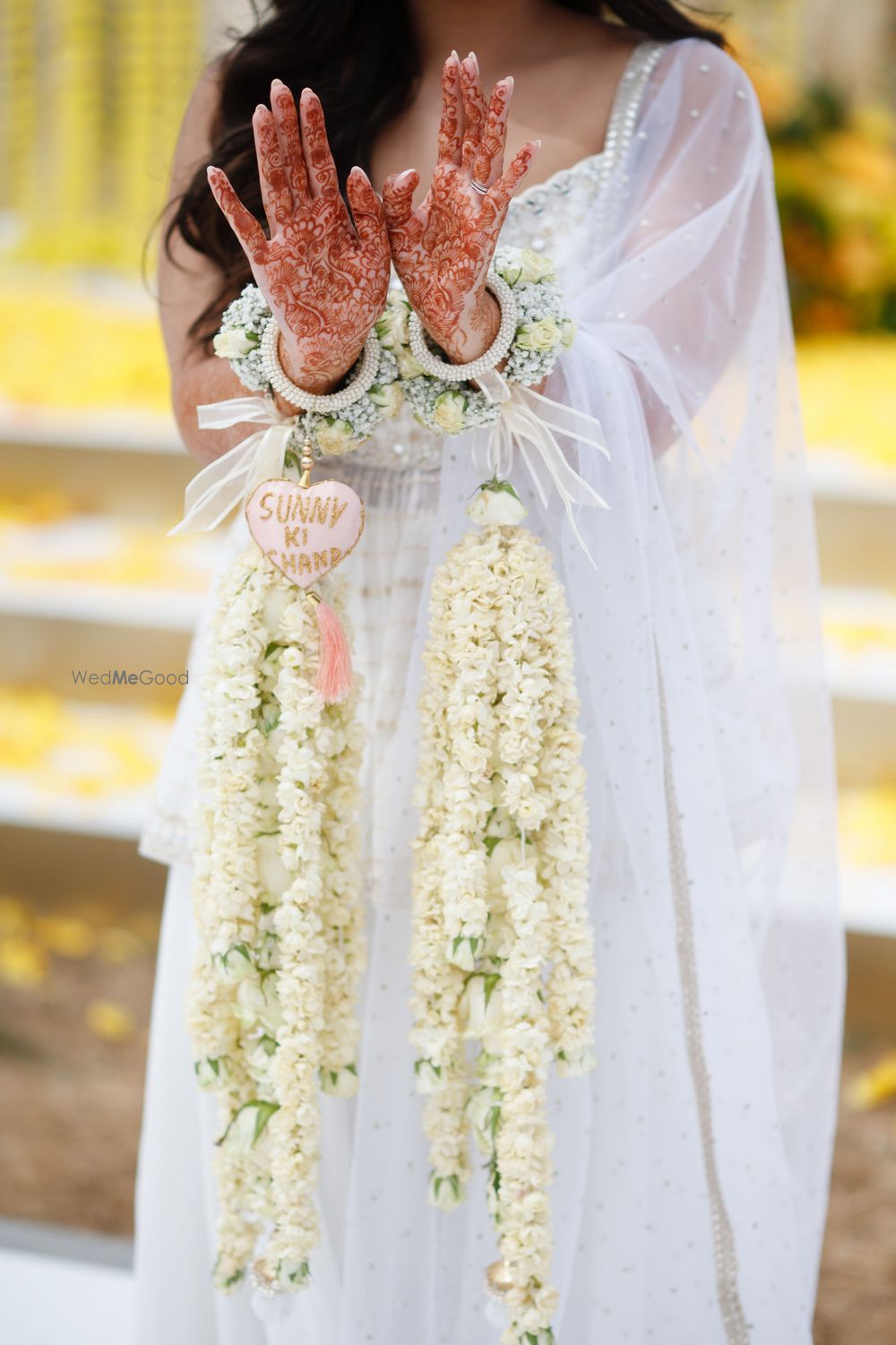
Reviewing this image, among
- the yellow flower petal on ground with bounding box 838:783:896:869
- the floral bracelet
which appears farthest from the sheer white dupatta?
the yellow flower petal on ground with bounding box 838:783:896:869

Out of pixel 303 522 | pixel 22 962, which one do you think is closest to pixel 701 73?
pixel 303 522

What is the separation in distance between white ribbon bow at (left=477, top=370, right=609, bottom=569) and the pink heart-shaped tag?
0.33ft

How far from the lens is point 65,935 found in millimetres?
2445

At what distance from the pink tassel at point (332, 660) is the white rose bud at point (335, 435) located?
0.10 m

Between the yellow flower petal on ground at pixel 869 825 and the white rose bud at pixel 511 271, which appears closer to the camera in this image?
the white rose bud at pixel 511 271

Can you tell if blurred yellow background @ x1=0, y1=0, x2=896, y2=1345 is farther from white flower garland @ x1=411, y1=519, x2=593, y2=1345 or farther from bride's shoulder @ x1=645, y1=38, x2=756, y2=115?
white flower garland @ x1=411, y1=519, x2=593, y2=1345

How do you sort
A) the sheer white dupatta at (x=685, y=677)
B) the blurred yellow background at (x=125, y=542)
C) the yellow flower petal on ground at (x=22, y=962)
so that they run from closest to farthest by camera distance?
the sheer white dupatta at (x=685, y=677), the blurred yellow background at (x=125, y=542), the yellow flower petal on ground at (x=22, y=962)

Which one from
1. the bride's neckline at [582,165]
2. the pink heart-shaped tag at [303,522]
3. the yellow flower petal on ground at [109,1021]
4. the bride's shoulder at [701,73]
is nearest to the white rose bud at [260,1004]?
the pink heart-shaped tag at [303,522]

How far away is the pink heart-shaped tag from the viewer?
0.71 m

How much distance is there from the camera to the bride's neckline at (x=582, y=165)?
0.95m

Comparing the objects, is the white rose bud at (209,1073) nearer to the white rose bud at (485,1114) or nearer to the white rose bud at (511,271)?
the white rose bud at (485,1114)

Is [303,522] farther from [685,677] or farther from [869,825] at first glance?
[869,825]

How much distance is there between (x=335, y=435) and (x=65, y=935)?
197cm

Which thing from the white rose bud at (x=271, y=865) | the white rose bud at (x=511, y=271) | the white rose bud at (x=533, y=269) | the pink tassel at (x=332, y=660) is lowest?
the white rose bud at (x=271, y=865)
